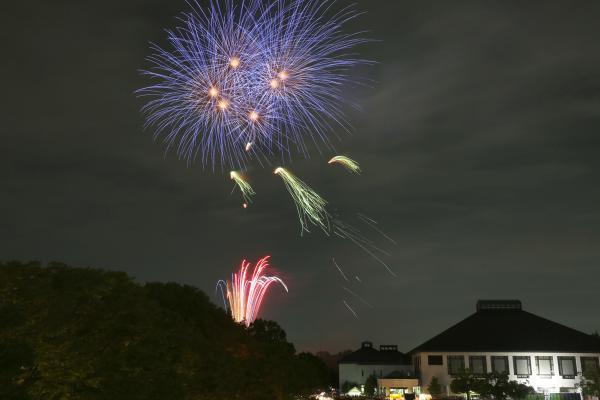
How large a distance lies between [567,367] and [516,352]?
6133mm

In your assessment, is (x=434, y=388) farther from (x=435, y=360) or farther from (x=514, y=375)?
(x=514, y=375)

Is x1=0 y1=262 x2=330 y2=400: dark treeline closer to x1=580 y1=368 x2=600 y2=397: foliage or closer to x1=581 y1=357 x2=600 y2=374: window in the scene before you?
x1=580 y1=368 x2=600 y2=397: foliage

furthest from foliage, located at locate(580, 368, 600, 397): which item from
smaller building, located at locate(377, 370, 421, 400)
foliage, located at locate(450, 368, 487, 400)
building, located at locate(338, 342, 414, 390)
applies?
building, located at locate(338, 342, 414, 390)

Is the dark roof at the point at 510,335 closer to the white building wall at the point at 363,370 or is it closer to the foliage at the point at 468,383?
the foliage at the point at 468,383

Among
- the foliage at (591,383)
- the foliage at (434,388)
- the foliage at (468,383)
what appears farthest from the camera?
the foliage at (434,388)

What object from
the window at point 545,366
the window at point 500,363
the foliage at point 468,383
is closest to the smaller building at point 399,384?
the window at point 500,363

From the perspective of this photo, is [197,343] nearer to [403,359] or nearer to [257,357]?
[257,357]

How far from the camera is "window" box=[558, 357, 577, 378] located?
3113 inches

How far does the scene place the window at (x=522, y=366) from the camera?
80.1m

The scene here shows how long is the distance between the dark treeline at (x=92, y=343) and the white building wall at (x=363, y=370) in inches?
3066

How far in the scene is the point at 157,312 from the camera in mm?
26938

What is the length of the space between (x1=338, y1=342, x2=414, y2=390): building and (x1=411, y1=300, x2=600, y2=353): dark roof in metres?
20.4

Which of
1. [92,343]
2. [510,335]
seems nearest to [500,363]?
[510,335]

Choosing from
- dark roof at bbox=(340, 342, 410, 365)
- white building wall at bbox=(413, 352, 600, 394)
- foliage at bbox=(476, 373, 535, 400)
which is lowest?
foliage at bbox=(476, 373, 535, 400)
